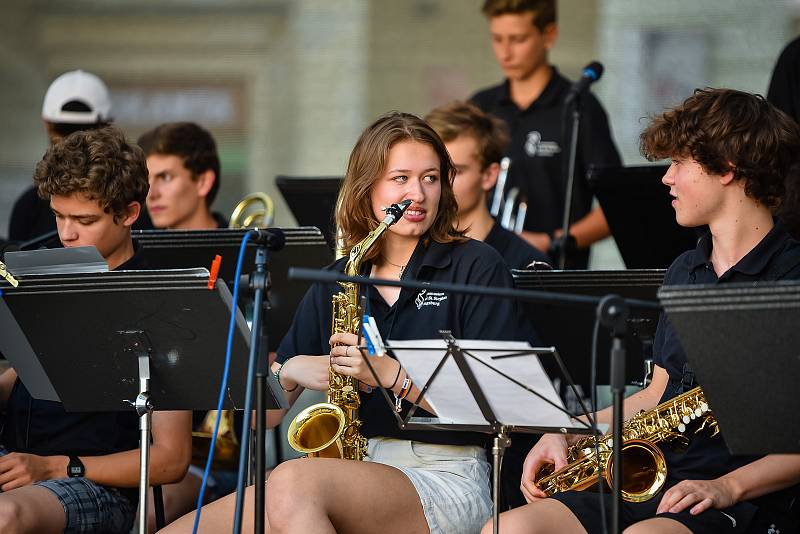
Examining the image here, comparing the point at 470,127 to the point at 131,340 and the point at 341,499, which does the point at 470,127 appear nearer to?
the point at 131,340

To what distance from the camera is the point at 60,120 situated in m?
5.14

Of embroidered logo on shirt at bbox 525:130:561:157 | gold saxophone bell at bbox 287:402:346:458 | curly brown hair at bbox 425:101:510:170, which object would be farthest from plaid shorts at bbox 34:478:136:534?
embroidered logo on shirt at bbox 525:130:561:157

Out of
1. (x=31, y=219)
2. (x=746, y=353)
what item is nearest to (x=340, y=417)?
(x=746, y=353)

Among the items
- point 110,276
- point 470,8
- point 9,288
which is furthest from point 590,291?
point 470,8

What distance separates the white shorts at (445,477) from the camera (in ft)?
10.4

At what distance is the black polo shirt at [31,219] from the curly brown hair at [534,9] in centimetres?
188

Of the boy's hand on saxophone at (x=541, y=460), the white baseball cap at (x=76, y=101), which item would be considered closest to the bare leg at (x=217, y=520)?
the boy's hand on saxophone at (x=541, y=460)

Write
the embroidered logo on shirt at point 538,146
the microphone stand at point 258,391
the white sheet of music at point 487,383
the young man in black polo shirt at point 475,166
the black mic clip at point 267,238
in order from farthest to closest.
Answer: the embroidered logo on shirt at point 538,146 < the young man in black polo shirt at point 475,166 < the black mic clip at point 267,238 < the microphone stand at point 258,391 < the white sheet of music at point 487,383

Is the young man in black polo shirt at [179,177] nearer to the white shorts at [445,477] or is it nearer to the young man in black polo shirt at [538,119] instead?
the young man in black polo shirt at [538,119]

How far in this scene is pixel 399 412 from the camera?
3092 millimetres

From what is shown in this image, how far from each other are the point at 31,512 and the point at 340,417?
87cm

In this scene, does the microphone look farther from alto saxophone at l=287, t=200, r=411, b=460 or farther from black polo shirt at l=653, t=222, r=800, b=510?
black polo shirt at l=653, t=222, r=800, b=510

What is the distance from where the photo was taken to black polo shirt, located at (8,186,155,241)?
5137 mm

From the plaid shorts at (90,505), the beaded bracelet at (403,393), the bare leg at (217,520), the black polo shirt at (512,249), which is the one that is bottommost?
the plaid shorts at (90,505)
